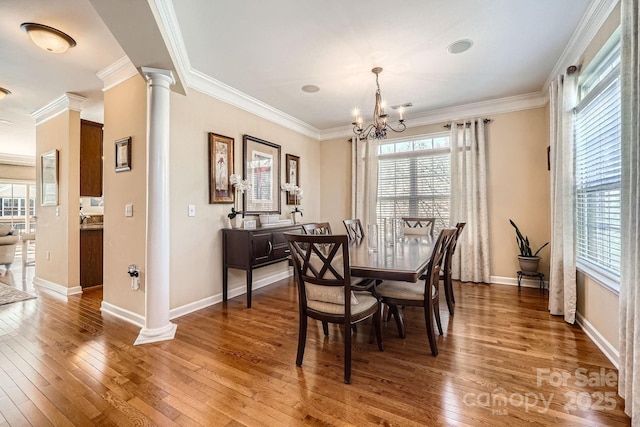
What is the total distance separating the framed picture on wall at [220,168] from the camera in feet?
11.4

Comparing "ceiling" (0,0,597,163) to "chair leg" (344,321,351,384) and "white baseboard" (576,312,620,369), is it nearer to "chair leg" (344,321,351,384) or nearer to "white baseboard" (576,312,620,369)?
"chair leg" (344,321,351,384)

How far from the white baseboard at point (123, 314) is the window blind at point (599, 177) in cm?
424

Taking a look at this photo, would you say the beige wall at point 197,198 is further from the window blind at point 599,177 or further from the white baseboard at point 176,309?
the window blind at point 599,177

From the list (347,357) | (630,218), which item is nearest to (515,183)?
(630,218)

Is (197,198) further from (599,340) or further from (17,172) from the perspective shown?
(17,172)

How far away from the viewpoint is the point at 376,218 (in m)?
5.25

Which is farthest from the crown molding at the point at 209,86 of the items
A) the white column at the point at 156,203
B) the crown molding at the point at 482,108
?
the crown molding at the point at 482,108

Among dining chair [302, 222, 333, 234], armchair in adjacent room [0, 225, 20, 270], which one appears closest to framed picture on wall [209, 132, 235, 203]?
dining chair [302, 222, 333, 234]

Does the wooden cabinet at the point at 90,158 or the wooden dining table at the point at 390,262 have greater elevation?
the wooden cabinet at the point at 90,158

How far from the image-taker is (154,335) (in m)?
2.54

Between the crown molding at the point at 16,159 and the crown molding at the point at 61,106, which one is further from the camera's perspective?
the crown molding at the point at 16,159

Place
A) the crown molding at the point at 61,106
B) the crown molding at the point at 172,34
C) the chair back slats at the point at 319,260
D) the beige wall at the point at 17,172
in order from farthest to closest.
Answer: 1. the beige wall at the point at 17,172
2. the crown molding at the point at 61,106
3. the crown molding at the point at 172,34
4. the chair back slats at the point at 319,260

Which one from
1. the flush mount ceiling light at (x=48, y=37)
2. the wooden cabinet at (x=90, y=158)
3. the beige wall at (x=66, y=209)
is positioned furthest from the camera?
the wooden cabinet at (x=90, y=158)

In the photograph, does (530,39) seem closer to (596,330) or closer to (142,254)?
(596,330)
